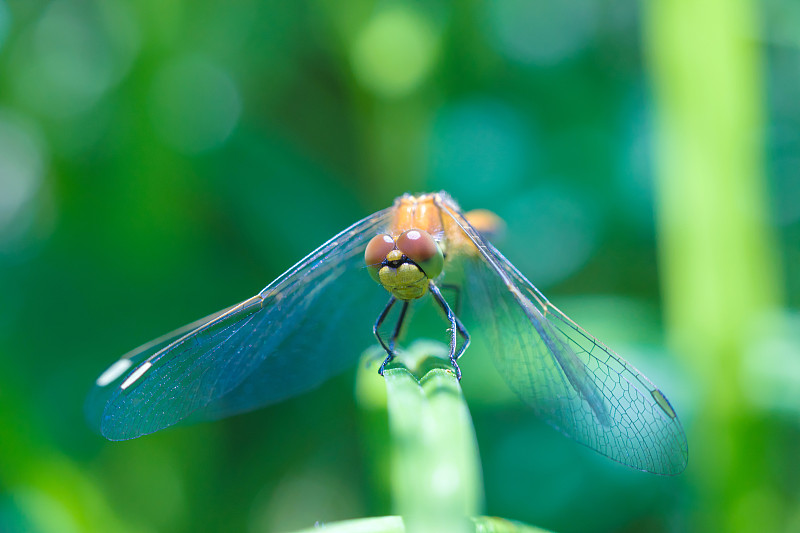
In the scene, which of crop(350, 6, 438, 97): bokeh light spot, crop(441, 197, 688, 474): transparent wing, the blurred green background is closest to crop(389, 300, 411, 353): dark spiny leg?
crop(441, 197, 688, 474): transparent wing

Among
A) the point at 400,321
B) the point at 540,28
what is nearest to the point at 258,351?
the point at 400,321

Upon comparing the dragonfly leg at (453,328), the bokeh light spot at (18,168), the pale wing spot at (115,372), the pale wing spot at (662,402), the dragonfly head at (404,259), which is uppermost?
the bokeh light spot at (18,168)

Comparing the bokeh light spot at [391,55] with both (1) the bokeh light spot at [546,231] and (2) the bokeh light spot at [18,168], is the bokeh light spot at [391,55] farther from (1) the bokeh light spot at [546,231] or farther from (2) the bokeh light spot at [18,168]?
(2) the bokeh light spot at [18,168]

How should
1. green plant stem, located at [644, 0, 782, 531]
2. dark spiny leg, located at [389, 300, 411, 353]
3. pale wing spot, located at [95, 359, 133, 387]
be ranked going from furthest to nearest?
green plant stem, located at [644, 0, 782, 531] → dark spiny leg, located at [389, 300, 411, 353] → pale wing spot, located at [95, 359, 133, 387]

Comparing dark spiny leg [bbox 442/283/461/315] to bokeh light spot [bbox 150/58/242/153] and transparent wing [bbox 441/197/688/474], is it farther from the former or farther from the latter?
bokeh light spot [bbox 150/58/242/153]

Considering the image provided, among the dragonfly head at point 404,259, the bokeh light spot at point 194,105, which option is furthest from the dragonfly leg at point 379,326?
the bokeh light spot at point 194,105

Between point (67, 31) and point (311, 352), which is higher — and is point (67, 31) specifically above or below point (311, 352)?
above

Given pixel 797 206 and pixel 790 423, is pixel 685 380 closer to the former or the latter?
pixel 790 423

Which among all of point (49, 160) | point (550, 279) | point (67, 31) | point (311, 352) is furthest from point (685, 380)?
point (67, 31)
